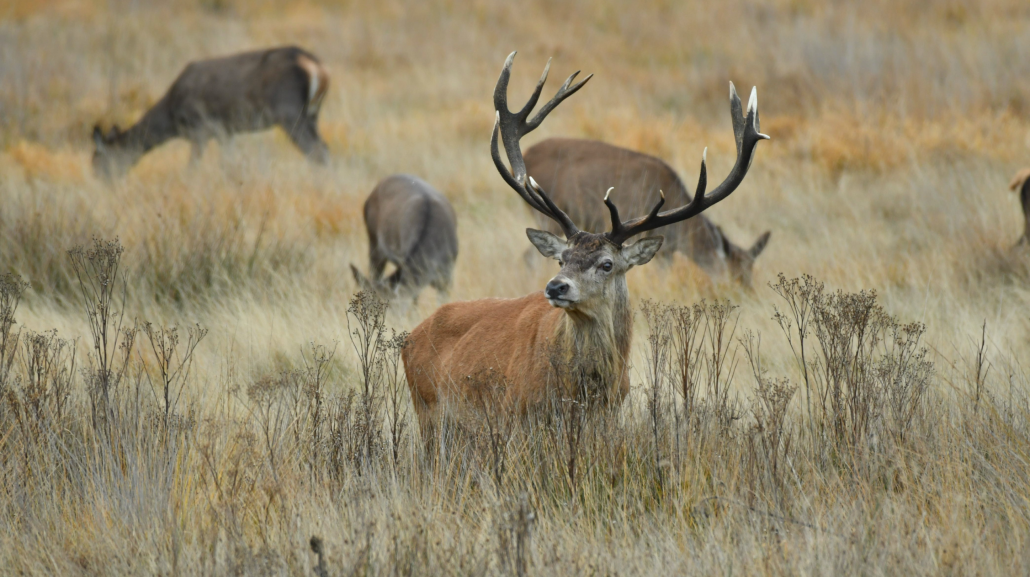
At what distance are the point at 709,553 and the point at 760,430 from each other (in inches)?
29.0

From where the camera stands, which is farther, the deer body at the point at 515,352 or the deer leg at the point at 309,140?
the deer leg at the point at 309,140

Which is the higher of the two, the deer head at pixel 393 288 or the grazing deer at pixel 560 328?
the deer head at pixel 393 288

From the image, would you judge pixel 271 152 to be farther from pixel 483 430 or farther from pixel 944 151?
pixel 483 430

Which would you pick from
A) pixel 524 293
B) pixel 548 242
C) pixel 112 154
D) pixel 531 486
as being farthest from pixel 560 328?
pixel 112 154

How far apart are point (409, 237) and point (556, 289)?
440cm

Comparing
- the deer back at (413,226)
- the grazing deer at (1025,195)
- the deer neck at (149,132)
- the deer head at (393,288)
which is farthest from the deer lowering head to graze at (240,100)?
the grazing deer at (1025,195)

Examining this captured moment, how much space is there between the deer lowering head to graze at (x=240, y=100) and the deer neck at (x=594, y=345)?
969 centimetres

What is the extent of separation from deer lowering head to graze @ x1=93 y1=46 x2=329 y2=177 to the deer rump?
456 cm

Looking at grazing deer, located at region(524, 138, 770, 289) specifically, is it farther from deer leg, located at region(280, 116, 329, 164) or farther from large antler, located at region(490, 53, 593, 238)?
deer leg, located at region(280, 116, 329, 164)

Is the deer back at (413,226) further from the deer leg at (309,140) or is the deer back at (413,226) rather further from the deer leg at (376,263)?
the deer leg at (309,140)

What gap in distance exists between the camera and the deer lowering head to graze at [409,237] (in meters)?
7.87

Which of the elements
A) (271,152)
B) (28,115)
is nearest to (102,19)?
(28,115)

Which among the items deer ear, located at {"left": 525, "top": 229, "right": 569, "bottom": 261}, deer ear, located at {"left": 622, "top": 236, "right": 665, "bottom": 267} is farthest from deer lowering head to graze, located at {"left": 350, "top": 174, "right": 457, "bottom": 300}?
deer ear, located at {"left": 622, "top": 236, "right": 665, "bottom": 267}

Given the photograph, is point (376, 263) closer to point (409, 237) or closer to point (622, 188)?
point (409, 237)
